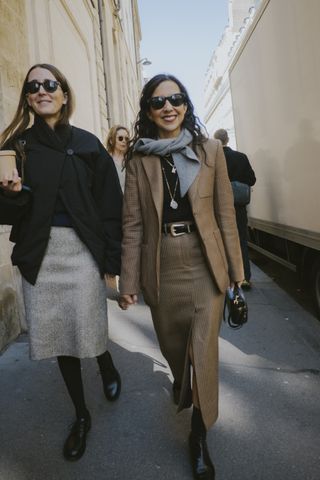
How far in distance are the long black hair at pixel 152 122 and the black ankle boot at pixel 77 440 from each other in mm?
1487

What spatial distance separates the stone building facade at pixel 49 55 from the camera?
11.3 feet

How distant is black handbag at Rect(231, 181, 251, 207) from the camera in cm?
469

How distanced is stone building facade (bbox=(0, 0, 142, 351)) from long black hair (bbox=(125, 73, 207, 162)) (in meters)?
1.75

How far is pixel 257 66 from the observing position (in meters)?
4.67

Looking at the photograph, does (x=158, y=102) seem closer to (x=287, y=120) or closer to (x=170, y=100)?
(x=170, y=100)

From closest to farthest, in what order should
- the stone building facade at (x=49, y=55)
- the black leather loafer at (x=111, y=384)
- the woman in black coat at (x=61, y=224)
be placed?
1. the woman in black coat at (x=61, y=224)
2. the black leather loafer at (x=111, y=384)
3. the stone building facade at (x=49, y=55)

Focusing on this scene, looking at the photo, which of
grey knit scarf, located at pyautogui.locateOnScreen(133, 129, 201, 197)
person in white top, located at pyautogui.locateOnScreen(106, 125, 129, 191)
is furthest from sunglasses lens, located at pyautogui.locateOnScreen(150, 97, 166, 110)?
person in white top, located at pyautogui.locateOnScreen(106, 125, 129, 191)

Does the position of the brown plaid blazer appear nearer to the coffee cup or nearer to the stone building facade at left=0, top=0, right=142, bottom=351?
the coffee cup

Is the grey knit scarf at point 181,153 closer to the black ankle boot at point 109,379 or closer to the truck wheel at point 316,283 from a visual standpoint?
the black ankle boot at point 109,379

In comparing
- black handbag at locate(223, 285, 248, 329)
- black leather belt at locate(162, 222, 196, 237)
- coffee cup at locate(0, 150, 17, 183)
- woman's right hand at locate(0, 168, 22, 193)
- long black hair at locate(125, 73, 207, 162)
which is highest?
long black hair at locate(125, 73, 207, 162)

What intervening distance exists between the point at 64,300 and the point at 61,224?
394mm

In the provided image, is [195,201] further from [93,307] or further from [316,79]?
[316,79]

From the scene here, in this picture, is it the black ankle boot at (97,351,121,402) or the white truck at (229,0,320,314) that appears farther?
the white truck at (229,0,320,314)

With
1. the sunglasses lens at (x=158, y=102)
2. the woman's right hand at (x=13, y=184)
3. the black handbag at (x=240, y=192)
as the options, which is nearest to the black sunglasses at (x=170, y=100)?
the sunglasses lens at (x=158, y=102)
